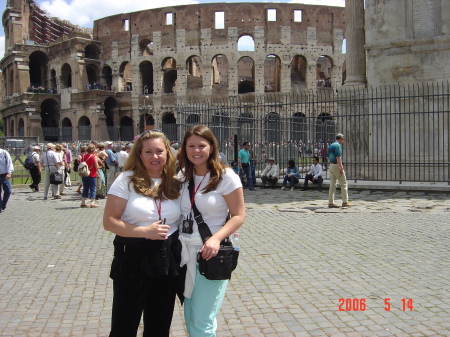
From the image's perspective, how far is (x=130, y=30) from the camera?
36.3 metres

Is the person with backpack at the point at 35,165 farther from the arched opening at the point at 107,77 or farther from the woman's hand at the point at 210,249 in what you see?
the arched opening at the point at 107,77

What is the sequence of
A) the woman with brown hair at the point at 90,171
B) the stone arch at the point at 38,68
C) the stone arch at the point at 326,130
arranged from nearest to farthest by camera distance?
1. the woman with brown hair at the point at 90,171
2. the stone arch at the point at 326,130
3. the stone arch at the point at 38,68

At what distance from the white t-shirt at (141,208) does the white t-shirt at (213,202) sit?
0.21 feet

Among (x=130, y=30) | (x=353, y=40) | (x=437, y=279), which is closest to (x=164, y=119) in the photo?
(x=130, y=30)

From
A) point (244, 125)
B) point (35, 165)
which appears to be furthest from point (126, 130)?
point (35, 165)

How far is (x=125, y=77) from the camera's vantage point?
4028 cm

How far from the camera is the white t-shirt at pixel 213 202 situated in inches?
95.3

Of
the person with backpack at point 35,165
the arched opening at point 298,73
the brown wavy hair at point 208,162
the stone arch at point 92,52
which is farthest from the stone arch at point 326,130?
the stone arch at point 92,52

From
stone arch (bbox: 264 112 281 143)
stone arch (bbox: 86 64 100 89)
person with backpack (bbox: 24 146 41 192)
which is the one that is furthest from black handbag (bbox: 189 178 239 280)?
stone arch (bbox: 86 64 100 89)

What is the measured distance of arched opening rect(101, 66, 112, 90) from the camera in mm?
38281

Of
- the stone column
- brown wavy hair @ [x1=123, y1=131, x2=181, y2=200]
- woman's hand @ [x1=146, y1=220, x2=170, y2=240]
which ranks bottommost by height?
woman's hand @ [x1=146, y1=220, x2=170, y2=240]
